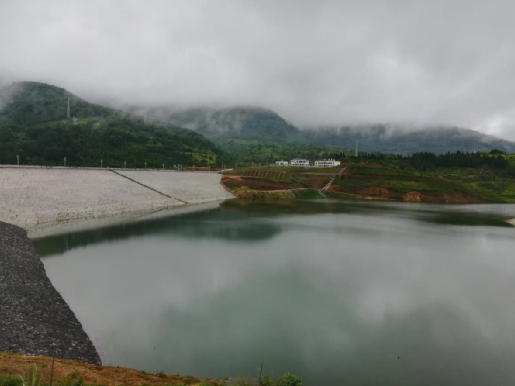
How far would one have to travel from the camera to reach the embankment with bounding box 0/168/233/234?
146ft

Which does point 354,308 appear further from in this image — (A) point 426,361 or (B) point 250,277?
(B) point 250,277

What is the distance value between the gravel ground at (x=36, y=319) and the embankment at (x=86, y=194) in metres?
19.0

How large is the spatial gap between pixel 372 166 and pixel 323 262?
316 ft

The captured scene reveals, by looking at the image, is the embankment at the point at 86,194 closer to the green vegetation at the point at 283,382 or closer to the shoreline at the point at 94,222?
the shoreline at the point at 94,222

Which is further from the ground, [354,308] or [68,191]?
[68,191]

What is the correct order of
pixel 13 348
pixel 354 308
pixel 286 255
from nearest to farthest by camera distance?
1. pixel 13 348
2. pixel 354 308
3. pixel 286 255

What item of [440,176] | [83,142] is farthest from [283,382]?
[440,176]

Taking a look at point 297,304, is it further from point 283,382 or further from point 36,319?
point 36,319

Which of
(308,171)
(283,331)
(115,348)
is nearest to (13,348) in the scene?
(115,348)

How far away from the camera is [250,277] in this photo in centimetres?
2520

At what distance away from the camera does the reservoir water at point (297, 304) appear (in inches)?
561

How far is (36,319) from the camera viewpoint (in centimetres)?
1591

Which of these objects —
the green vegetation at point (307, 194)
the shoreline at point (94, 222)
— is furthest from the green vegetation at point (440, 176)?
the shoreline at point (94, 222)

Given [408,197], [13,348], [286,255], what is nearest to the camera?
[13,348]
